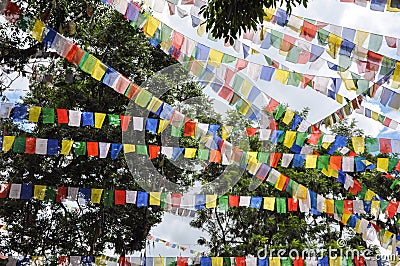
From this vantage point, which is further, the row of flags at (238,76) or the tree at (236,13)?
the row of flags at (238,76)

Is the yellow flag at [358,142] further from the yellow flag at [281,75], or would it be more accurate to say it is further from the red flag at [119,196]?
the red flag at [119,196]

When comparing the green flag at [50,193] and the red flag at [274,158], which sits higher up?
the red flag at [274,158]

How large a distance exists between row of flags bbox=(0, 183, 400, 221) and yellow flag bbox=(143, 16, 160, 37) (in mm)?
2874

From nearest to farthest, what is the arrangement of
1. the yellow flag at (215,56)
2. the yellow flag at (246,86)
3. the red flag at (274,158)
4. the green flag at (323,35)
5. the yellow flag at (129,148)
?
1. the green flag at (323,35)
2. the yellow flag at (215,56)
3. the yellow flag at (246,86)
4. the red flag at (274,158)
5. the yellow flag at (129,148)

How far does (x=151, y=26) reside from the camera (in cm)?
538

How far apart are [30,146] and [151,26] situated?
8.52 feet

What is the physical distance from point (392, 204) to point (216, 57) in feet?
12.4

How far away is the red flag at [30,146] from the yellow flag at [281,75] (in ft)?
10.8

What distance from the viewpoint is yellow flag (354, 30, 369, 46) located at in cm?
469


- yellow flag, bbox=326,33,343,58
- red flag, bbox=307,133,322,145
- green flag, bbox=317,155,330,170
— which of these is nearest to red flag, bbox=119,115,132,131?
red flag, bbox=307,133,322,145

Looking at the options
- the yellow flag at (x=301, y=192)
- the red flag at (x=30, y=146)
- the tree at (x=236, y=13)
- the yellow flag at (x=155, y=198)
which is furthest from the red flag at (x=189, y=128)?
the tree at (x=236, y=13)

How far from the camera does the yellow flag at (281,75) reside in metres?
5.60

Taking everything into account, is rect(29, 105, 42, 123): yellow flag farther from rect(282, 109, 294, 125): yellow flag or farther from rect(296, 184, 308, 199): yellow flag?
rect(296, 184, 308, 199): yellow flag

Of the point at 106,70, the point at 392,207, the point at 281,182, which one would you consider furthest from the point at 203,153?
the point at 392,207
